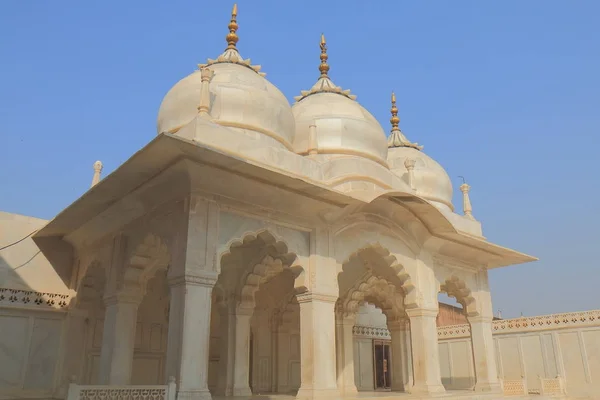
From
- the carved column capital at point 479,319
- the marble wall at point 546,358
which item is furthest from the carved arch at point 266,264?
the marble wall at point 546,358

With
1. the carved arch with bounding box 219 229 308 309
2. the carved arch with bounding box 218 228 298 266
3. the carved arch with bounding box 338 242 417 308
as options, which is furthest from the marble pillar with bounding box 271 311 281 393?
the carved arch with bounding box 218 228 298 266

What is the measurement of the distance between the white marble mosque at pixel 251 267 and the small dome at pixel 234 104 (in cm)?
4

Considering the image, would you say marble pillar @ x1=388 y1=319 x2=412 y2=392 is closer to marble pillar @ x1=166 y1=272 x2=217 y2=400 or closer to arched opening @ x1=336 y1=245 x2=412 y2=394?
arched opening @ x1=336 y1=245 x2=412 y2=394

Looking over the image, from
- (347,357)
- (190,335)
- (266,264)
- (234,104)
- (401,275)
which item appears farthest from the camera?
(347,357)

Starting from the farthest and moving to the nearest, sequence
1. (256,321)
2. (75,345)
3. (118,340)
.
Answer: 1. (256,321)
2. (75,345)
3. (118,340)

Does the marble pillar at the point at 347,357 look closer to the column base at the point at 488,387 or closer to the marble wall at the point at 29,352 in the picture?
the column base at the point at 488,387

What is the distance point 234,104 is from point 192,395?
19.1 ft

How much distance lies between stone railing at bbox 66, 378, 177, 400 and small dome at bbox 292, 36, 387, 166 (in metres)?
7.22

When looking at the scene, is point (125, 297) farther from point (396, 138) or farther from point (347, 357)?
point (396, 138)

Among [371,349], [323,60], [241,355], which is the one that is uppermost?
[323,60]

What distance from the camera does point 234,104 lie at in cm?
1078

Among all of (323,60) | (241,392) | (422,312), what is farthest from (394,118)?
(241,392)

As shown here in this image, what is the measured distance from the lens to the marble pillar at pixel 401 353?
15.4m

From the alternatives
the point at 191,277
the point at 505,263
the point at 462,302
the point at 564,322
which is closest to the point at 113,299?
the point at 191,277
